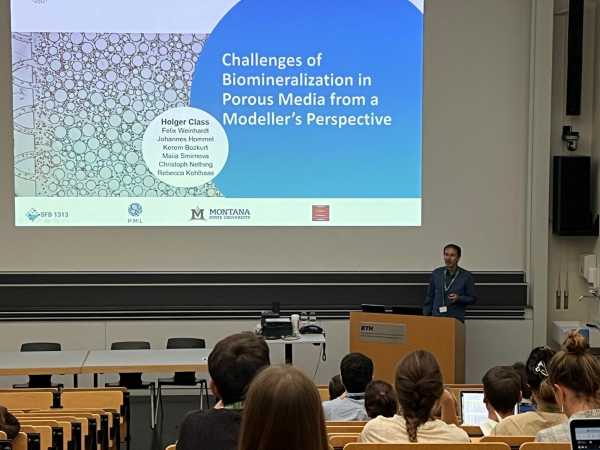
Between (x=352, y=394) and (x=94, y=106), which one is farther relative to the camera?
(x=94, y=106)

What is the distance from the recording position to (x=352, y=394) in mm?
4855

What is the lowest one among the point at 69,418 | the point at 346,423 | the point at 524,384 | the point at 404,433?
the point at 69,418

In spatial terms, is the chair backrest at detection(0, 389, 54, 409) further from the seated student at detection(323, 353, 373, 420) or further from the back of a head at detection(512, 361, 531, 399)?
the back of a head at detection(512, 361, 531, 399)

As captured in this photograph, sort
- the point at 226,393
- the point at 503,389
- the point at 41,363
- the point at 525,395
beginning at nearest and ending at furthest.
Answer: the point at 226,393 → the point at 503,389 → the point at 525,395 → the point at 41,363

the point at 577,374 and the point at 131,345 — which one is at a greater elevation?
the point at 577,374

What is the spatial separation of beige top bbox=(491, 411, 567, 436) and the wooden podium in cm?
405

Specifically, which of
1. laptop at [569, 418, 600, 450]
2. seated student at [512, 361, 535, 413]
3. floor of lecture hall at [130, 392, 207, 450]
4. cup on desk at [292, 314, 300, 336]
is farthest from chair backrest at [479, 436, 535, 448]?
cup on desk at [292, 314, 300, 336]

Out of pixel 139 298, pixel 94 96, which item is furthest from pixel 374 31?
pixel 139 298

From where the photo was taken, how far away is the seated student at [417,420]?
343 centimetres

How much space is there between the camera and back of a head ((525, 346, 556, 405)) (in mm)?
3572

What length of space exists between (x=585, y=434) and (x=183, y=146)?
7.13m

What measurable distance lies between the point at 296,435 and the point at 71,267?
25.0 ft

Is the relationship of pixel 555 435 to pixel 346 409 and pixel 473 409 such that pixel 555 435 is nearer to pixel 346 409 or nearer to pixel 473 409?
pixel 346 409

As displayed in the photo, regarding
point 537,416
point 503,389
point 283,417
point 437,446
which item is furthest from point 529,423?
point 283,417
